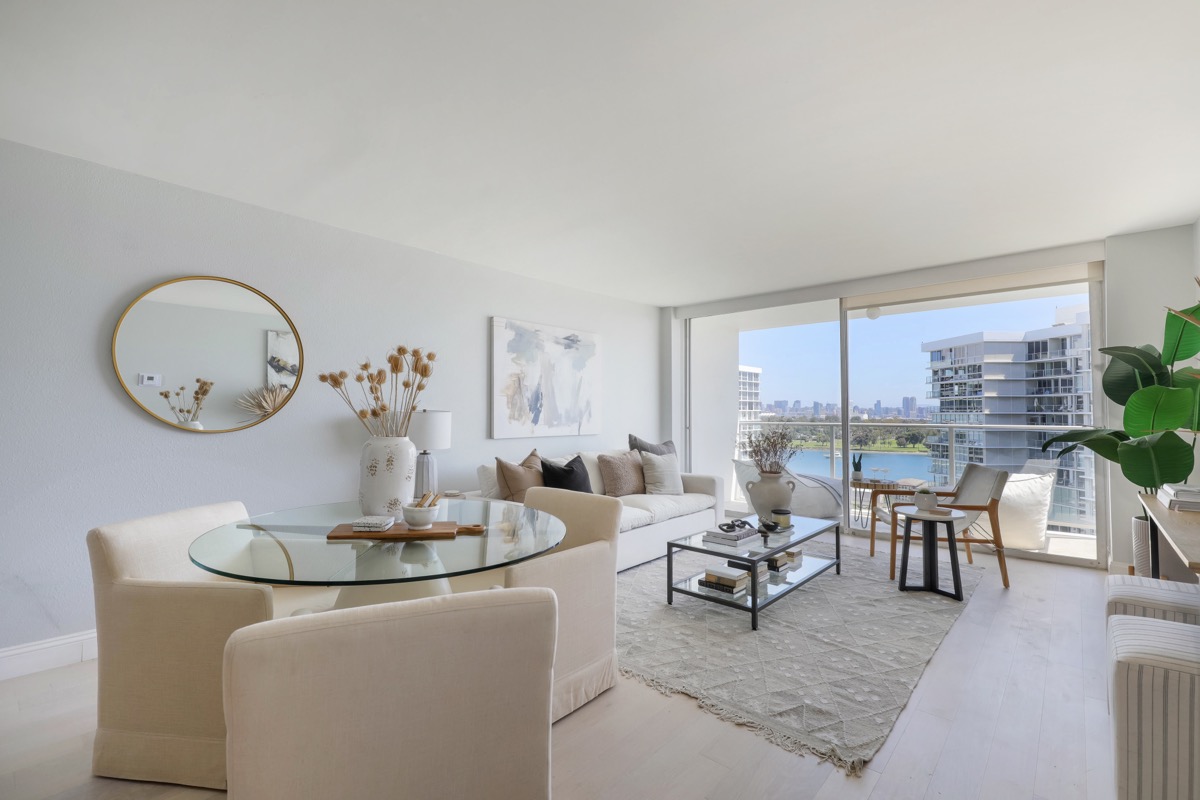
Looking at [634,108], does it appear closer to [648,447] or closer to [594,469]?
[594,469]

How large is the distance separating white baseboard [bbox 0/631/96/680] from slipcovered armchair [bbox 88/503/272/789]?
3.99ft

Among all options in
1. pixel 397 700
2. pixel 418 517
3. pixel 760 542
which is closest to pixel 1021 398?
pixel 760 542

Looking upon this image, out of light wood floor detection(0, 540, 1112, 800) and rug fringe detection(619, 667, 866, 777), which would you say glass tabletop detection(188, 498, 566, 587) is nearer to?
light wood floor detection(0, 540, 1112, 800)

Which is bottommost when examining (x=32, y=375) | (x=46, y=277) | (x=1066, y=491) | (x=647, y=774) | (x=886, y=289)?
(x=647, y=774)

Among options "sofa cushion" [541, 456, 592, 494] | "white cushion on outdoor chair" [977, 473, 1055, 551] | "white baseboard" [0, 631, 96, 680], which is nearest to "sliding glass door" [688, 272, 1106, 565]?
"white cushion on outdoor chair" [977, 473, 1055, 551]

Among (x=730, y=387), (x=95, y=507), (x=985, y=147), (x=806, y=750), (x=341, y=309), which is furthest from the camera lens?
(x=730, y=387)

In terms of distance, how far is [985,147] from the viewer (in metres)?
2.43

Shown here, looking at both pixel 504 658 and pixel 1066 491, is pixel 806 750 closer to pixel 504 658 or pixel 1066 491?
pixel 504 658

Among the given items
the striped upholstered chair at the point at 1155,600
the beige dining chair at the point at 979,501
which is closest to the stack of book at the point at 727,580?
the beige dining chair at the point at 979,501

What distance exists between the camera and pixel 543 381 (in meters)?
4.81

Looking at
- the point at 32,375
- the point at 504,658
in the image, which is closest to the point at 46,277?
the point at 32,375

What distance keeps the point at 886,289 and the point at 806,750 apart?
400 centimetres

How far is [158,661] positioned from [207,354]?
189 centimetres

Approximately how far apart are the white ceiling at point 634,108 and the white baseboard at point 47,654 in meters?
2.28
